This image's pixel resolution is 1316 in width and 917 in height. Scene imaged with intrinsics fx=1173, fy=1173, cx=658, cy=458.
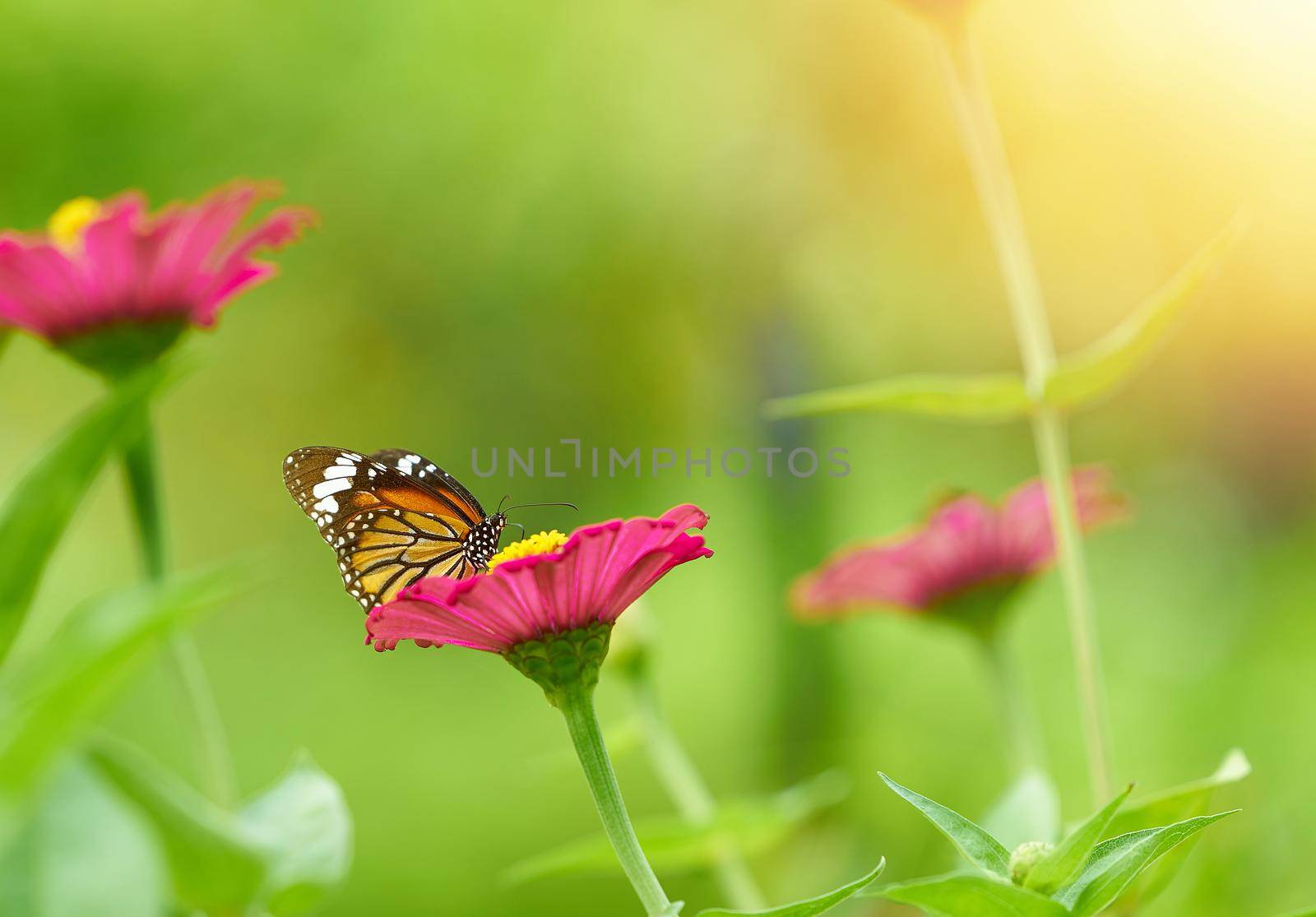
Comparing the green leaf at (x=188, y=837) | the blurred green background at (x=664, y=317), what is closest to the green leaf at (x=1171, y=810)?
the green leaf at (x=188, y=837)

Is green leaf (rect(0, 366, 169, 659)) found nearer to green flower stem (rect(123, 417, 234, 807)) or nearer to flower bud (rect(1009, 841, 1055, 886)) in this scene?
green flower stem (rect(123, 417, 234, 807))

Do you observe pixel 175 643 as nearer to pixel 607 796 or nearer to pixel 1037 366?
pixel 607 796

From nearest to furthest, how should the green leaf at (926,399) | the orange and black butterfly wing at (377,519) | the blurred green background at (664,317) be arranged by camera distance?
the green leaf at (926,399) → the orange and black butterfly wing at (377,519) → the blurred green background at (664,317)

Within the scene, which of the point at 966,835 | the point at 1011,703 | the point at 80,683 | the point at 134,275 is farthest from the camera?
the point at 1011,703

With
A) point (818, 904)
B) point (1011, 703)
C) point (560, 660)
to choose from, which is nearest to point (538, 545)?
point (560, 660)

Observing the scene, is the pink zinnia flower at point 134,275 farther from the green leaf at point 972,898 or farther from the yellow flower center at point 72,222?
the green leaf at point 972,898

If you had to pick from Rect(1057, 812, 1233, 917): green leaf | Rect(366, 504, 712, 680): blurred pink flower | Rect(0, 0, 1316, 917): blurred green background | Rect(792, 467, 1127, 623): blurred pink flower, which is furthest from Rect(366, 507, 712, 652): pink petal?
Rect(0, 0, 1316, 917): blurred green background

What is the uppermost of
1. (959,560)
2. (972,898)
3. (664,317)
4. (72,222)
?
(664,317)
